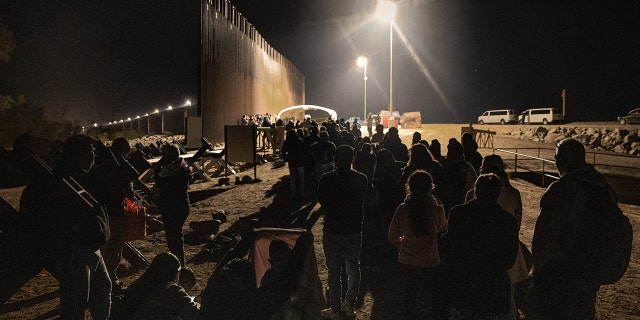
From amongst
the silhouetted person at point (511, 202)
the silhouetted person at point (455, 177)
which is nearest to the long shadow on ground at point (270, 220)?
the silhouetted person at point (455, 177)

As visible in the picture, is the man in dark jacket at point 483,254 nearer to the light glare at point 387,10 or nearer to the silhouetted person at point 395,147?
the silhouetted person at point 395,147

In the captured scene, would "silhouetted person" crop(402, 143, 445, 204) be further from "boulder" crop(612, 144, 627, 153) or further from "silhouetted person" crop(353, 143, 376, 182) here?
"boulder" crop(612, 144, 627, 153)

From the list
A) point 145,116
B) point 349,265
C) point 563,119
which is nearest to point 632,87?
point 563,119

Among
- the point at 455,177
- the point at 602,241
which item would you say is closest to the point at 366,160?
the point at 455,177

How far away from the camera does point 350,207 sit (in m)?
4.43

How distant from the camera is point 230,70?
2702 cm

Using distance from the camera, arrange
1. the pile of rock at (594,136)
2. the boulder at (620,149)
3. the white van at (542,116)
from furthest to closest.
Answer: the white van at (542,116), the pile of rock at (594,136), the boulder at (620,149)

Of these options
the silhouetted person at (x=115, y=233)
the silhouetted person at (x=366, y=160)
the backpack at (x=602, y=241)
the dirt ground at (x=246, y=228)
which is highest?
the silhouetted person at (x=366, y=160)

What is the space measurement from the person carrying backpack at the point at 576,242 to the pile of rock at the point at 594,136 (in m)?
26.9

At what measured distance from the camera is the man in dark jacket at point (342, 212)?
441 cm

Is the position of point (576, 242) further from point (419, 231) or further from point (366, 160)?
point (366, 160)

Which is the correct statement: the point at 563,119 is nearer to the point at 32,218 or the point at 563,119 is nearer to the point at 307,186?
the point at 307,186

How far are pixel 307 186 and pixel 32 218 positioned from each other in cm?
853

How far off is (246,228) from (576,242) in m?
6.49
